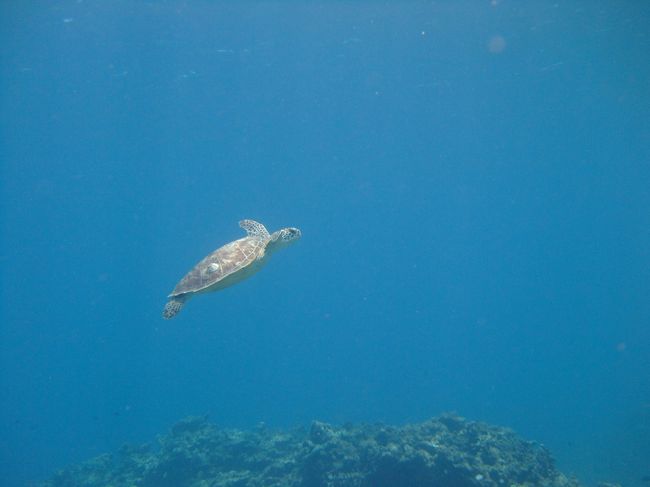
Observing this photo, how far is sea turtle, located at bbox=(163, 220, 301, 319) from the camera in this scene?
27.9ft

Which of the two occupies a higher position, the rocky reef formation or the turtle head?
the turtle head

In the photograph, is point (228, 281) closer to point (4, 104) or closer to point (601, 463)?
point (601, 463)

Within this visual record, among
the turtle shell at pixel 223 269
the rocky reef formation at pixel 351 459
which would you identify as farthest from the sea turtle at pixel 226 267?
the rocky reef formation at pixel 351 459

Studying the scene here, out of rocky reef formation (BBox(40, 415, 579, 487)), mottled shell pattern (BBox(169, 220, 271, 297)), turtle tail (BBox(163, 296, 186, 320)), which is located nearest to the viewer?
mottled shell pattern (BBox(169, 220, 271, 297))

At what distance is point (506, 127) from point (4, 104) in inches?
1895

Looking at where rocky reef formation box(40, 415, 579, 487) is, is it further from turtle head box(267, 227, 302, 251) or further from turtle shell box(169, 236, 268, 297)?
turtle head box(267, 227, 302, 251)

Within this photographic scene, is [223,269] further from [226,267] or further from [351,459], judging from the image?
[351,459]

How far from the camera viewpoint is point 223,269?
8570 millimetres

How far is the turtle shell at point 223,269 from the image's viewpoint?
8.48m

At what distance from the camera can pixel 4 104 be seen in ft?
96.1

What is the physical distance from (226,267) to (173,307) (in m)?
1.58

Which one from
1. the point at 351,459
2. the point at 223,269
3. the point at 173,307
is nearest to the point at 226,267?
the point at 223,269

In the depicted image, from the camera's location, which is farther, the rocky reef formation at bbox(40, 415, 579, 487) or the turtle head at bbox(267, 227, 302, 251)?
the rocky reef formation at bbox(40, 415, 579, 487)

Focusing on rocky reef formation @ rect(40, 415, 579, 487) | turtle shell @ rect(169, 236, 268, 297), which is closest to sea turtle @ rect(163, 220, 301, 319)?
turtle shell @ rect(169, 236, 268, 297)
